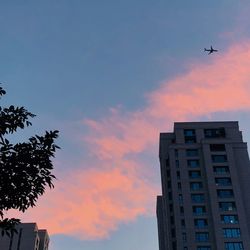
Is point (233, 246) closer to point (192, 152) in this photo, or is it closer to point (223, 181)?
point (223, 181)

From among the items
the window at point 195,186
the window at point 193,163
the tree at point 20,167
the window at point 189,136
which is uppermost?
the window at point 189,136

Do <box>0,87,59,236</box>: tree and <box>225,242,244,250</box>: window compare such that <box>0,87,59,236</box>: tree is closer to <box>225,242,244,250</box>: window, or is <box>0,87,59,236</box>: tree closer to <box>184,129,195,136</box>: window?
<box>225,242,244,250</box>: window

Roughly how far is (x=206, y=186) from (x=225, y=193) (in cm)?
469

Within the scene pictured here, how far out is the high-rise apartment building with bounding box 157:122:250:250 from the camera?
313 ft

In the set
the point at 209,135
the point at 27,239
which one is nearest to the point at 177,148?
the point at 209,135

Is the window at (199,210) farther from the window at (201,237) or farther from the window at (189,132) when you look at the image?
the window at (189,132)

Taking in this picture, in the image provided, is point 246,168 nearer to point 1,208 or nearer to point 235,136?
point 235,136

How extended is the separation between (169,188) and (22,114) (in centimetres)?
9591

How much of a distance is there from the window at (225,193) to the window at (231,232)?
794 centimetres

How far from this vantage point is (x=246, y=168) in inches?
4186

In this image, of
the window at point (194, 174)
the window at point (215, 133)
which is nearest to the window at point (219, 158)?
the window at point (194, 174)

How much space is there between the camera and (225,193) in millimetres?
101250

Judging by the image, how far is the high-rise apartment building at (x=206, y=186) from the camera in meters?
95.5

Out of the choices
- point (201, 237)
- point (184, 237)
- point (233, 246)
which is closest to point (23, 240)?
point (184, 237)
